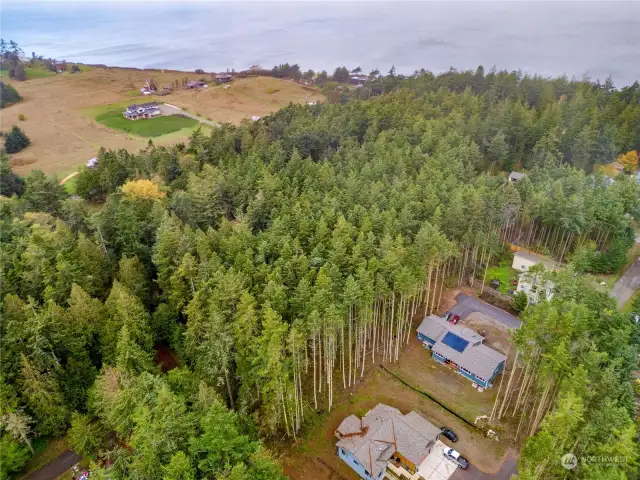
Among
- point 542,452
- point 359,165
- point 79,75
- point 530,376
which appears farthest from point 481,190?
point 79,75

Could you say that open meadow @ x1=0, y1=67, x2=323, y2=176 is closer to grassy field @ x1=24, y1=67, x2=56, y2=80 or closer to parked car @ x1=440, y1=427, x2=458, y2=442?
grassy field @ x1=24, y1=67, x2=56, y2=80

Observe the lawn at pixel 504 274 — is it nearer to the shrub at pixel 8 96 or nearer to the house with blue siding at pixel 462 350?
the house with blue siding at pixel 462 350

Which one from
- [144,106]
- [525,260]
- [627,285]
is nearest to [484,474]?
[525,260]

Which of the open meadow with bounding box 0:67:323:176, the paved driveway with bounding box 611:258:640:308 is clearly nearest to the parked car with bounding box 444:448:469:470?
the paved driveway with bounding box 611:258:640:308

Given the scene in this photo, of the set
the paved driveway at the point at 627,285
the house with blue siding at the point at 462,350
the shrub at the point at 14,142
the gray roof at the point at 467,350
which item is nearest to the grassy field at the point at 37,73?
the shrub at the point at 14,142

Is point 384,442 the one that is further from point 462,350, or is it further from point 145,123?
point 145,123

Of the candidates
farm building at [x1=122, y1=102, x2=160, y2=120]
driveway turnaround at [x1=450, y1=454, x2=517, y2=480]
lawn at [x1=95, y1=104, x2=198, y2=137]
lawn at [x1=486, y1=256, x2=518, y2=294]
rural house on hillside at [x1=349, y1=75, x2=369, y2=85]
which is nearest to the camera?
driveway turnaround at [x1=450, y1=454, x2=517, y2=480]

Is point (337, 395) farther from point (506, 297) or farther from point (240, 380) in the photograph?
point (506, 297)
